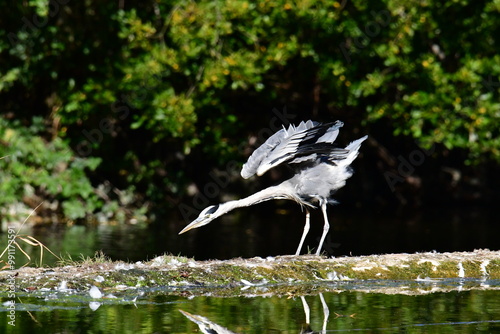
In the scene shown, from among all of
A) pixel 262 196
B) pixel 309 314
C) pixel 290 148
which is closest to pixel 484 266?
pixel 290 148

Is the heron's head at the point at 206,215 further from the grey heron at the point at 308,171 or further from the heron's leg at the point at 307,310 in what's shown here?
the heron's leg at the point at 307,310

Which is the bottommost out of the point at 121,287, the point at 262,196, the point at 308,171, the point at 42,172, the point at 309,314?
the point at 309,314

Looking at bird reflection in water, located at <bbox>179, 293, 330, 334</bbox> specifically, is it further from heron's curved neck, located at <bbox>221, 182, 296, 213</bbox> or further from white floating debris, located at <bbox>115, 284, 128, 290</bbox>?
heron's curved neck, located at <bbox>221, 182, 296, 213</bbox>

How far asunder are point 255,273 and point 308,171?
1.83m

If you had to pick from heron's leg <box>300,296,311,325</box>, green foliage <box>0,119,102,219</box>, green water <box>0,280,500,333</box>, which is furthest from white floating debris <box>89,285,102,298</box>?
green foliage <box>0,119,102,219</box>

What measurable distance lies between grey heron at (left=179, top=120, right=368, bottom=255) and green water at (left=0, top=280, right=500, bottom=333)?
1698mm

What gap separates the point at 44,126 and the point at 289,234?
5286mm

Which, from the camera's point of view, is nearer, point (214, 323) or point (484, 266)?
point (214, 323)

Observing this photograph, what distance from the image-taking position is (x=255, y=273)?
27.3ft

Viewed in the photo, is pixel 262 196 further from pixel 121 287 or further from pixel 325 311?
pixel 325 311

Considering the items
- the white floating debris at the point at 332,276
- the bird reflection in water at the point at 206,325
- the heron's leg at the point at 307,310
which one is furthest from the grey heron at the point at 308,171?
the bird reflection in water at the point at 206,325

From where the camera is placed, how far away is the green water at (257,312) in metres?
6.26

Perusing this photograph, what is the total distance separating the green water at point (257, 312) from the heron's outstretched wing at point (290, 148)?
1736 mm

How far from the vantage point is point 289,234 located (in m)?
15.9
